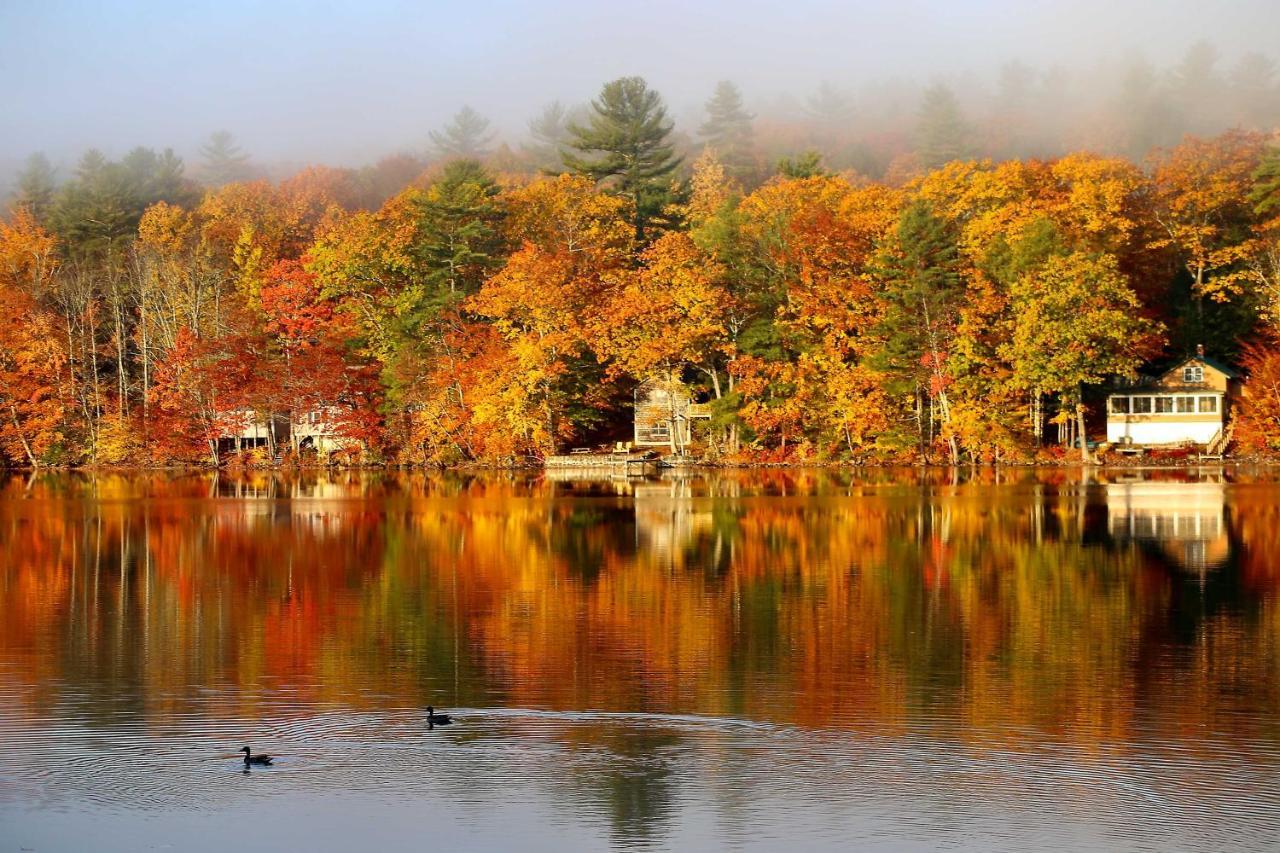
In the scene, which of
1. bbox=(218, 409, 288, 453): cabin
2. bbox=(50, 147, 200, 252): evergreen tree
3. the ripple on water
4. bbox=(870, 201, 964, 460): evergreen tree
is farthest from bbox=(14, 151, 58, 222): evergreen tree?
the ripple on water

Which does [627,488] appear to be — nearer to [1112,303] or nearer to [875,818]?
[1112,303]

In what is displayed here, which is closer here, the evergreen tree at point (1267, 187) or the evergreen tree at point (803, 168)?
the evergreen tree at point (1267, 187)

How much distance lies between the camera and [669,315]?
210 ft

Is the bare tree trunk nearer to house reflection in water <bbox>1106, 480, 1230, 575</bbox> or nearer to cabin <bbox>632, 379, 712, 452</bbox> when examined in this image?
house reflection in water <bbox>1106, 480, 1230, 575</bbox>

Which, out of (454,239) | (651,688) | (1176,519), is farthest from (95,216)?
(651,688)

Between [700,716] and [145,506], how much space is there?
111 feet

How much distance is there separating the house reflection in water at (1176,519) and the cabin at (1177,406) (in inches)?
622

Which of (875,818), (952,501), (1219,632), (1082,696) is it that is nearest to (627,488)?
(952,501)

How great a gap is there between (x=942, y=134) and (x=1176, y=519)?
71987 millimetres

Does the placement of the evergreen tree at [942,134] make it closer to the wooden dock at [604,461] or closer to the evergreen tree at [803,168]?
the evergreen tree at [803,168]

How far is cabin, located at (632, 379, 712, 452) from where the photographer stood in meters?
68.2

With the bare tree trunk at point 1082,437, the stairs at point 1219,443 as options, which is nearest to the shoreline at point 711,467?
the bare tree trunk at point 1082,437

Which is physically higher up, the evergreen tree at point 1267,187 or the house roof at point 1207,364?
the evergreen tree at point 1267,187

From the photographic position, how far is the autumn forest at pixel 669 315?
6119 centimetres
